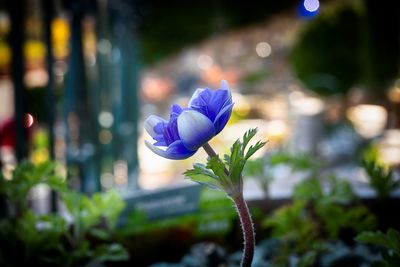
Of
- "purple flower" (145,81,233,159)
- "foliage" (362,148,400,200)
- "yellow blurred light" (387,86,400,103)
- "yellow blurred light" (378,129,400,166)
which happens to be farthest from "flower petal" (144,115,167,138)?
"yellow blurred light" (387,86,400,103)

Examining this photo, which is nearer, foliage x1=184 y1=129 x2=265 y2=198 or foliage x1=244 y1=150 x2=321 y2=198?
foliage x1=184 y1=129 x2=265 y2=198

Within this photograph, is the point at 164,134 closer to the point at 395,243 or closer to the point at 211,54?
the point at 395,243

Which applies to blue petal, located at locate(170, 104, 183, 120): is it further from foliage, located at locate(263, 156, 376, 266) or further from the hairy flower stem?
foliage, located at locate(263, 156, 376, 266)

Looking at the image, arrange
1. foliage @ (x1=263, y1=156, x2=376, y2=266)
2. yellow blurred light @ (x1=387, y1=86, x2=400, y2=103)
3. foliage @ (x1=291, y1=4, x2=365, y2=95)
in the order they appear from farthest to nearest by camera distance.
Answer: foliage @ (x1=291, y1=4, x2=365, y2=95) → yellow blurred light @ (x1=387, y1=86, x2=400, y2=103) → foliage @ (x1=263, y1=156, x2=376, y2=266)

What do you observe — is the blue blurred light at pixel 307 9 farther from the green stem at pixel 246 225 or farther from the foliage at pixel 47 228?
the green stem at pixel 246 225

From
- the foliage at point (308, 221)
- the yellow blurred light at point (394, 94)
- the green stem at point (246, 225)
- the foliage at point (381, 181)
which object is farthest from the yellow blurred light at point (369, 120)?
the green stem at point (246, 225)

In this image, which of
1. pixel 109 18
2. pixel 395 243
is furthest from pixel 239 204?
pixel 109 18
